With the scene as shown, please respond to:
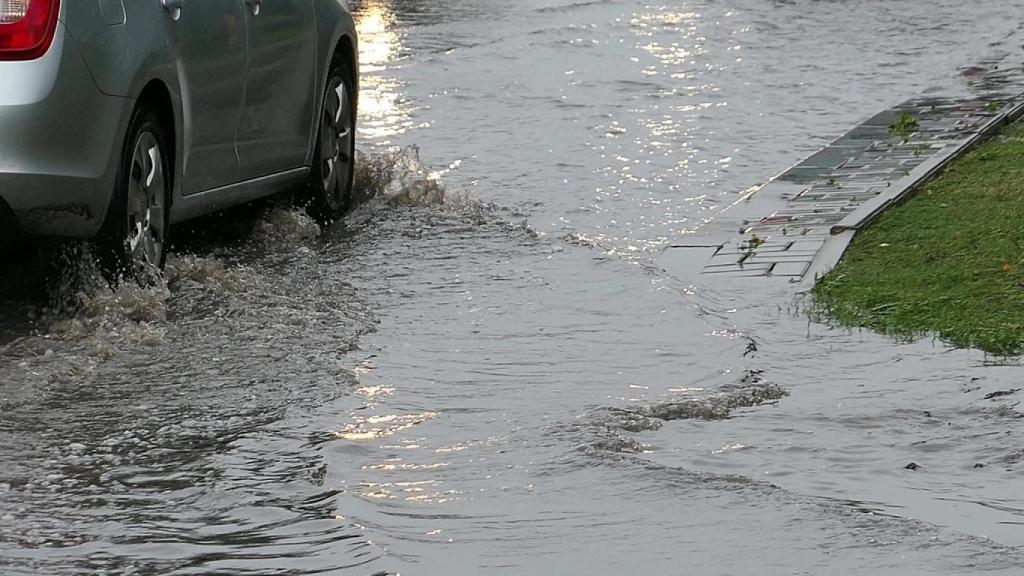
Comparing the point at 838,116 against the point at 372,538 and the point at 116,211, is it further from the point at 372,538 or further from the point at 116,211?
the point at 372,538

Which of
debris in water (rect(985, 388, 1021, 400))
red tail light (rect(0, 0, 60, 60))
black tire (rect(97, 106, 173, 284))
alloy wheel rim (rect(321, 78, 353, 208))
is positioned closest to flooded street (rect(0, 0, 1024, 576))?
debris in water (rect(985, 388, 1021, 400))

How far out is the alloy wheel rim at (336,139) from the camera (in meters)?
10.2

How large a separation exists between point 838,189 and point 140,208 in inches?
171

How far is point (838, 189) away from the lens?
35.5 ft

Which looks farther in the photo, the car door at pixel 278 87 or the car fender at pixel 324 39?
the car fender at pixel 324 39

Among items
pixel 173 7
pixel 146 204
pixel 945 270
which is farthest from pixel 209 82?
pixel 945 270

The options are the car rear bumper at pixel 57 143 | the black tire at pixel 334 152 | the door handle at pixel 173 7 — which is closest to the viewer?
the car rear bumper at pixel 57 143

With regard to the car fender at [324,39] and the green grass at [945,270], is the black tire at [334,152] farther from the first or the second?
the green grass at [945,270]

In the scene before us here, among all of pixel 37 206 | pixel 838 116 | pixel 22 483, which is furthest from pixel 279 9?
pixel 838 116

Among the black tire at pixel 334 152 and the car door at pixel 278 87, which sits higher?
the car door at pixel 278 87

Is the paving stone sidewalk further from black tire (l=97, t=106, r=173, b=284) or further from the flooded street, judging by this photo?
A: black tire (l=97, t=106, r=173, b=284)

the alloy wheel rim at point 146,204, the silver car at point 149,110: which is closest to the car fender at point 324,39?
the silver car at point 149,110

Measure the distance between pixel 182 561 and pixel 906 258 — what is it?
15.4 ft

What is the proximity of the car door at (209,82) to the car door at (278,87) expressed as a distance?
122mm
